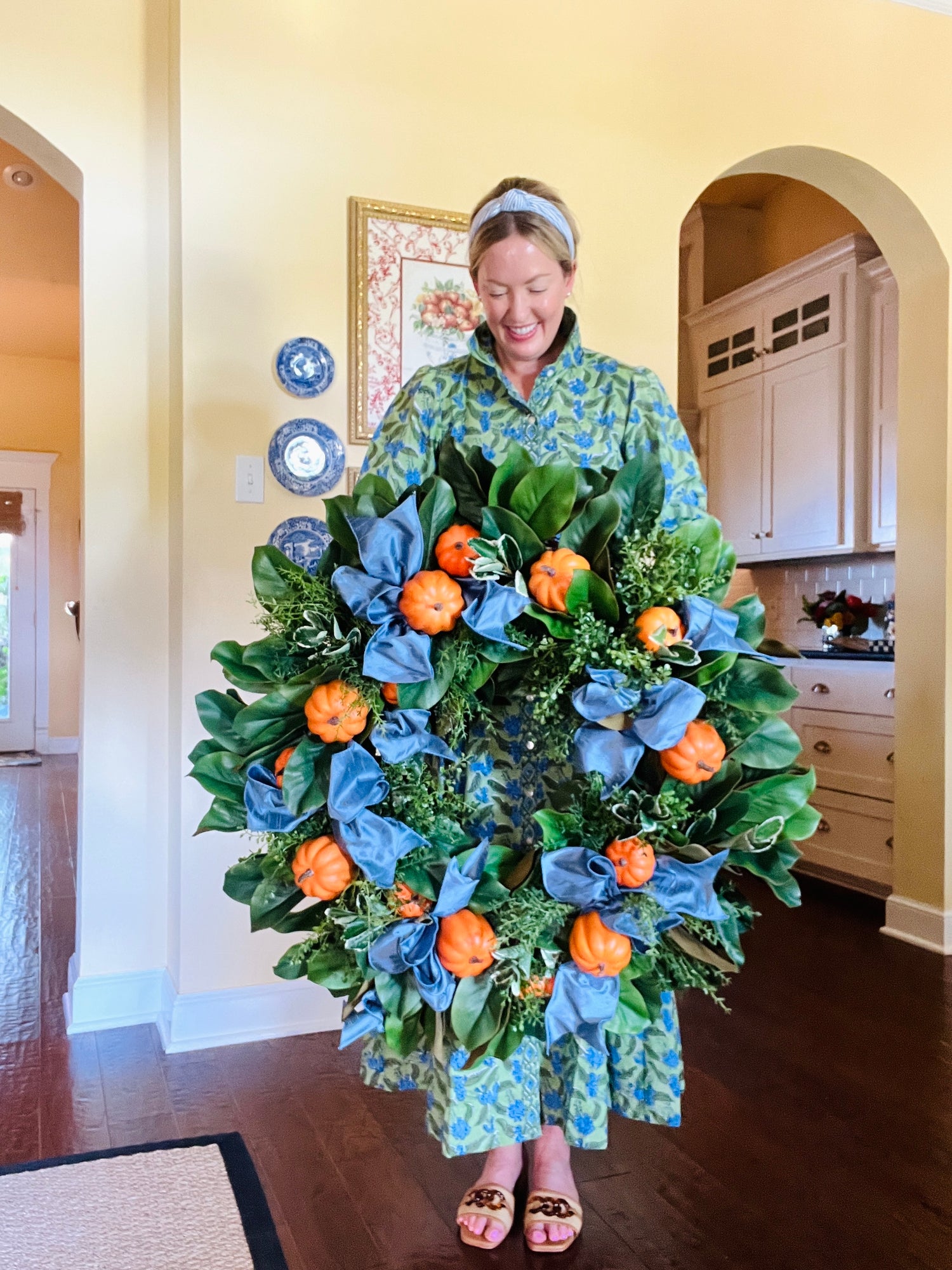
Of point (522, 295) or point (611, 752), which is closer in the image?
point (611, 752)

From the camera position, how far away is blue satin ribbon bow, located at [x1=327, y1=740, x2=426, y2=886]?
3.61 ft

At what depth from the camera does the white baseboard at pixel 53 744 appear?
8.39m

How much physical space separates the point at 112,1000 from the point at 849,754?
9.25 feet

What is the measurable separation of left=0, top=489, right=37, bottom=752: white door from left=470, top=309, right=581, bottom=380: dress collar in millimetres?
7729

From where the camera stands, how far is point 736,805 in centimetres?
111

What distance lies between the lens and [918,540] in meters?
3.47

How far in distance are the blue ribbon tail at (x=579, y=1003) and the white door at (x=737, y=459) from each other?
12.7 ft

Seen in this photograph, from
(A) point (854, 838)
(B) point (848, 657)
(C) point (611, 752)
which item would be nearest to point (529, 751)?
(C) point (611, 752)

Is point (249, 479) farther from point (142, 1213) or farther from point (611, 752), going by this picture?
point (611, 752)

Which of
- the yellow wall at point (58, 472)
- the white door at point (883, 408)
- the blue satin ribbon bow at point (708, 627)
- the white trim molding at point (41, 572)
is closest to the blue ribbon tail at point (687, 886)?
the blue satin ribbon bow at point (708, 627)

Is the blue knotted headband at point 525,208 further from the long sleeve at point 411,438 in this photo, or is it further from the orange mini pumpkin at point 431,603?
the orange mini pumpkin at point 431,603

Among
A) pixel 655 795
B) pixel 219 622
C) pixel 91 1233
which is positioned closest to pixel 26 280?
pixel 219 622

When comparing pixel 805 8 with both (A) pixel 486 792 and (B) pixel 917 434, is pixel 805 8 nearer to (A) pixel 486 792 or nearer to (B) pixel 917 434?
(B) pixel 917 434

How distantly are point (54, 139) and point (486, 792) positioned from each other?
6.92ft
